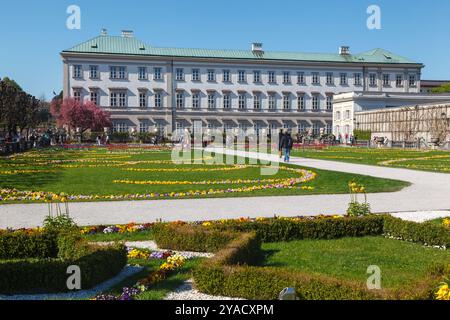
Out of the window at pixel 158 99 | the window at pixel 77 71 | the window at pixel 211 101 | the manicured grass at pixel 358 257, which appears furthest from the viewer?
the window at pixel 211 101

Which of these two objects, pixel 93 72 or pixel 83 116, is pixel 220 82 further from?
pixel 83 116

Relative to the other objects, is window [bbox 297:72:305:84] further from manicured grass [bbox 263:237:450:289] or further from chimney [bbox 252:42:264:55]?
manicured grass [bbox 263:237:450:289]

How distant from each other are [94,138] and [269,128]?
75.0ft

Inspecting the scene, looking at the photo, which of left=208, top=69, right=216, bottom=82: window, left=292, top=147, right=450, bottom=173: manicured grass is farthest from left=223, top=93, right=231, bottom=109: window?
left=292, top=147, right=450, bottom=173: manicured grass

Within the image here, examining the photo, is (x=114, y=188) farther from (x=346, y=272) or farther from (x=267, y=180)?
(x=346, y=272)

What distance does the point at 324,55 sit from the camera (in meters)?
69.6

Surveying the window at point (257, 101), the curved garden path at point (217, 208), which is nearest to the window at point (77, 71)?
the window at point (257, 101)

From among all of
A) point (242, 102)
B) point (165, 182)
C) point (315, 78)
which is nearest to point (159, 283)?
point (165, 182)

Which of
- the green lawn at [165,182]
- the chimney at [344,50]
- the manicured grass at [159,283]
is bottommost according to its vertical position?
the manicured grass at [159,283]

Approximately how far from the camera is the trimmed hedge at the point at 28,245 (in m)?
7.43

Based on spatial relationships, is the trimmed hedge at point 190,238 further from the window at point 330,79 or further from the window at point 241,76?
the window at point 330,79

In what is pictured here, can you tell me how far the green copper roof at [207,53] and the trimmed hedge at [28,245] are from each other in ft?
184

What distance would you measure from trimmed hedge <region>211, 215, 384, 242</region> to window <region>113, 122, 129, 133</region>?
55656mm

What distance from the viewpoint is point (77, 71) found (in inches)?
2383
